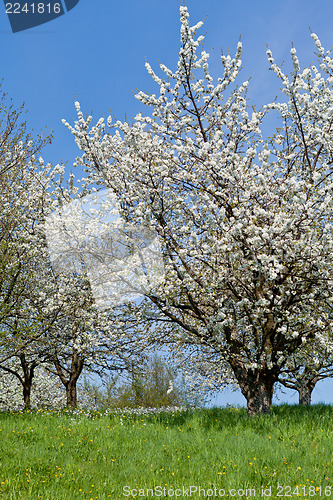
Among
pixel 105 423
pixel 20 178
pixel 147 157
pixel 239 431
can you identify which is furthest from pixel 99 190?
pixel 239 431

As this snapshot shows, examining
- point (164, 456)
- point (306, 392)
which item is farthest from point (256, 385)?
point (306, 392)

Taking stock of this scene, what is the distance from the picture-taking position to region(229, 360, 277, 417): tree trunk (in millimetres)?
10656

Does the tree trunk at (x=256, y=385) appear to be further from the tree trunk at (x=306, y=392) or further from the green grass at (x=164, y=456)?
the tree trunk at (x=306, y=392)

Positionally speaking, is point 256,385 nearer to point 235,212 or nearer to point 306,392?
point 235,212

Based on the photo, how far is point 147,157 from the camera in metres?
11.0

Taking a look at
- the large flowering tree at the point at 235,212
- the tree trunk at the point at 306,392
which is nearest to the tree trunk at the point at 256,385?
the large flowering tree at the point at 235,212

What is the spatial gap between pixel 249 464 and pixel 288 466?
0.65 metres

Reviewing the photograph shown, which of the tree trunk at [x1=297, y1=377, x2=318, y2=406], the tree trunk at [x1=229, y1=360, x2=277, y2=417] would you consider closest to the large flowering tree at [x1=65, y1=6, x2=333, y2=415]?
the tree trunk at [x1=229, y1=360, x2=277, y2=417]

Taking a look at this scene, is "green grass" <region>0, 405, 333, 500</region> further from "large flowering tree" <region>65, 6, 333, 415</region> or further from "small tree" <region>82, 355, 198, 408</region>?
"small tree" <region>82, 355, 198, 408</region>

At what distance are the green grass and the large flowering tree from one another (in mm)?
1735

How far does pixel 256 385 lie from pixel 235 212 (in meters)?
4.94

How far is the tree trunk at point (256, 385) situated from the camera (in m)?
10.7

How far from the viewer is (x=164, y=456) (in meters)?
7.45

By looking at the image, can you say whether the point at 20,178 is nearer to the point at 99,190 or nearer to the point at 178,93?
the point at 99,190
